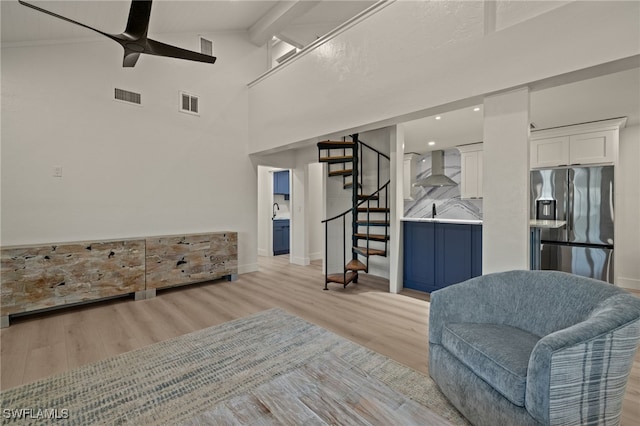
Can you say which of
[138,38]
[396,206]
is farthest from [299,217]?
[138,38]

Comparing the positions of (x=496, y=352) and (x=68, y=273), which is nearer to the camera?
(x=496, y=352)

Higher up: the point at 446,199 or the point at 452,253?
the point at 446,199

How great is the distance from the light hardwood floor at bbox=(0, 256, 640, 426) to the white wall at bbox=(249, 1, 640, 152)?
225 cm

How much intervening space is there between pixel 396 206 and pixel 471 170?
2.61 metres

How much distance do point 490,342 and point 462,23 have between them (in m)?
2.66

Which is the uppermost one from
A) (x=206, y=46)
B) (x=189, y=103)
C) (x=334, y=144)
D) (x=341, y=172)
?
(x=206, y=46)

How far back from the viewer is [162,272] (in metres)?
4.01

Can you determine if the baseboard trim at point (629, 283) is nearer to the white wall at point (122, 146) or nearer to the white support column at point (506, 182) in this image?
the white support column at point (506, 182)

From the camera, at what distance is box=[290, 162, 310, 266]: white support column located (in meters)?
6.20

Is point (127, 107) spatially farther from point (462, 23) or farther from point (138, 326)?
point (462, 23)

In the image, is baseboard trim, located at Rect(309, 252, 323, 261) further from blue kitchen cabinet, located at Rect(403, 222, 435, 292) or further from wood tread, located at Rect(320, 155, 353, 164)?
blue kitchen cabinet, located at Rect(403, 222, 435, 292)

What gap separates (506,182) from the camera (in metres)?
2.39

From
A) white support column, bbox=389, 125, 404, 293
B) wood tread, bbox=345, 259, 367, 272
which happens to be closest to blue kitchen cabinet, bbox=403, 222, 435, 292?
white support column, bbox=389, 125, 404, 293

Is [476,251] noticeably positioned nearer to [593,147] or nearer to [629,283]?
[593,147]
